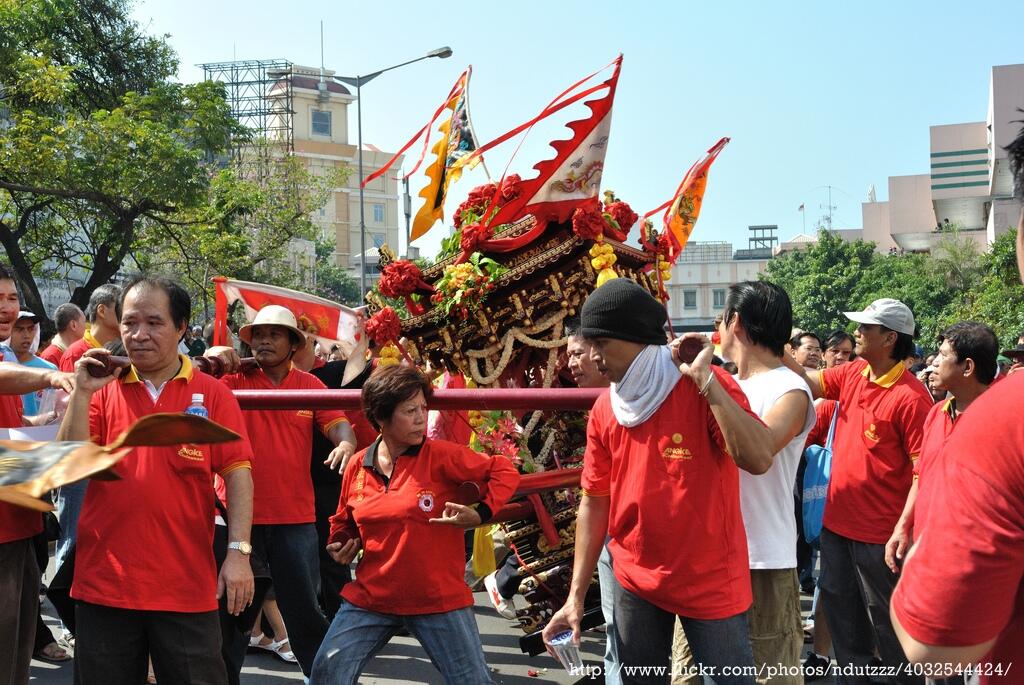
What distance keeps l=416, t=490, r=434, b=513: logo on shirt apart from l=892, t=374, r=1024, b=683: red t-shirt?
227 cm

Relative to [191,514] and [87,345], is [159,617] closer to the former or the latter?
[191,514]

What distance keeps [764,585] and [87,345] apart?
3.96 metres

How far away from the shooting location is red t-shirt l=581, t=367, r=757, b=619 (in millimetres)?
3242

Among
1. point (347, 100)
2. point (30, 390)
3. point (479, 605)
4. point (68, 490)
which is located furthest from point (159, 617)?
point (347, 100)

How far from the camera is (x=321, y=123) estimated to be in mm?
96438

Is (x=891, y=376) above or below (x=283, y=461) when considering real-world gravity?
above

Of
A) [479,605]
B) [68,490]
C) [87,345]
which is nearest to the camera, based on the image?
[68,490]

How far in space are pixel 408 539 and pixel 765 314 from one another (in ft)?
4.89

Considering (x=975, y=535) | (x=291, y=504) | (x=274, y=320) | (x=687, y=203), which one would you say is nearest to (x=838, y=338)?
(x=687, y=203)

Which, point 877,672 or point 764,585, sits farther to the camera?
point 877,672

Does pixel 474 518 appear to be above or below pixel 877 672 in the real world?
above

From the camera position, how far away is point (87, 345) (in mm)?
5805

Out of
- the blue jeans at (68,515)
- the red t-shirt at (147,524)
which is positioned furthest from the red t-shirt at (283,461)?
the red t-shirt at (147,524)

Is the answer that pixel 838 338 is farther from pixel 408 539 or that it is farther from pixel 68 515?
pixel 68 515
